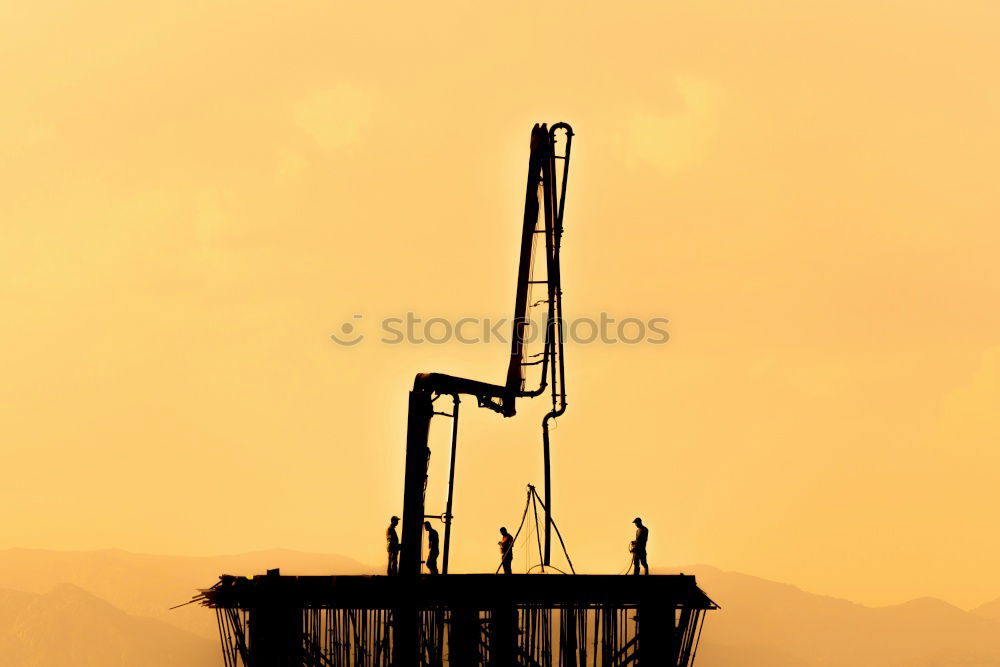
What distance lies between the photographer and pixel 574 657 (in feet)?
116

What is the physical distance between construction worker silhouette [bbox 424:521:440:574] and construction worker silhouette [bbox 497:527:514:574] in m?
1.64

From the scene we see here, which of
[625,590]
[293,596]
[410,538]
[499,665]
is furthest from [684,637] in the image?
[293,596]

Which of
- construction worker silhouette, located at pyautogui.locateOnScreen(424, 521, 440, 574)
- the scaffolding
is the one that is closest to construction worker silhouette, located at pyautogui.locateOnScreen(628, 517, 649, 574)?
the scaffolding

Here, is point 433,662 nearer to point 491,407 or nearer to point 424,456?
point 424,456

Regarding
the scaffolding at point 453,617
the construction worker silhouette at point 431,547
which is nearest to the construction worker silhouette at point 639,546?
the scaffolding at point 453,617

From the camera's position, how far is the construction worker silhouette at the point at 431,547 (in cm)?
3594

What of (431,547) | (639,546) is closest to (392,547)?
(431,547)

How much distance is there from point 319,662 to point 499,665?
4360mm

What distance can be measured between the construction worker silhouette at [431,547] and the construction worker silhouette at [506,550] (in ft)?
5.39

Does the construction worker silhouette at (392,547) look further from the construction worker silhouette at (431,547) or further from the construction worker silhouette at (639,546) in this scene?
the construction worker silhouette at (639,546)

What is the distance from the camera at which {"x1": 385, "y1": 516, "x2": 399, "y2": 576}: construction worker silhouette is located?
118ft

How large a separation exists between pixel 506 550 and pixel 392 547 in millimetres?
2981

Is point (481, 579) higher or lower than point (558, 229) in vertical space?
lower

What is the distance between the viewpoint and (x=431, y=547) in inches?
1423
